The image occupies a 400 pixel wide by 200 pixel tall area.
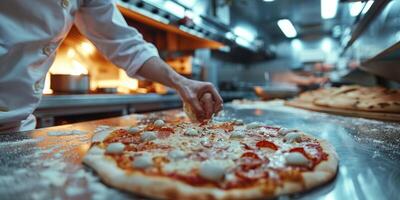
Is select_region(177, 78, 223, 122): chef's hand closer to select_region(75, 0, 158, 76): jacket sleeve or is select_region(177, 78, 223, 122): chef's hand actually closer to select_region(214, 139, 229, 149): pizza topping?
select_region(75, 0, 158, 76): jacket sleeve

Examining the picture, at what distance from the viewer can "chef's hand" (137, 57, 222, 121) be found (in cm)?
119

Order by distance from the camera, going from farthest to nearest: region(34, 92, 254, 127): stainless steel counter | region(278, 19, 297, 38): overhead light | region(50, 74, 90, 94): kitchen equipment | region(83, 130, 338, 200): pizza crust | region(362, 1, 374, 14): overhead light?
1. region(278, 19, 297, 38): overhead light
2. region(50, 74, 90, 94): kitchen equipment
3. region(34, 92, 254, 127): stainless steel counter
4. region(362, 1, 374, 14): overhead light
5. region(83, 130, 338, 200): pizza crust

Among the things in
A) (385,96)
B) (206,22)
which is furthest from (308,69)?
(385,96)

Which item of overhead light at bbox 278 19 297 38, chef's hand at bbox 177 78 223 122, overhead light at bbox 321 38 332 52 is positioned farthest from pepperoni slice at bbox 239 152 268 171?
overhead light at bbox 321 38 332 52

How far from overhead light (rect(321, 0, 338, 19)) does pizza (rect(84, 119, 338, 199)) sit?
3.40m

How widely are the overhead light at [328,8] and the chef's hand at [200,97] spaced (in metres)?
3.01

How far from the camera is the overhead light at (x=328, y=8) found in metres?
3.75

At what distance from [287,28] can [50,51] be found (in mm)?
5245

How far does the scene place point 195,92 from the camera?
3.91ft

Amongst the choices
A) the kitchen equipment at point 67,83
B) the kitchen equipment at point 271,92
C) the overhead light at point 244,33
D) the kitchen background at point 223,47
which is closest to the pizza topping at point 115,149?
the kitchen background at point 223,47

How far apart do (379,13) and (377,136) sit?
2.53 feet

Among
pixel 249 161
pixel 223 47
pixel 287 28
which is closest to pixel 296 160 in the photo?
pixel 249 161

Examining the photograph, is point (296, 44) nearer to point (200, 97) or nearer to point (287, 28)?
point (287, 28)

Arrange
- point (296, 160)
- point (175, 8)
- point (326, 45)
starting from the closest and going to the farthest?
point (296, 160), point (175, 8), point (326, 45)
